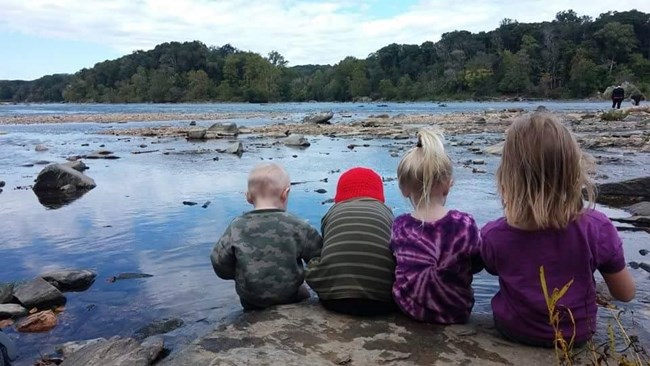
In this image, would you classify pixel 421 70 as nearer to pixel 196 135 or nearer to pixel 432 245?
pixel 196 135

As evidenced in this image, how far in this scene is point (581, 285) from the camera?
2.89 metres

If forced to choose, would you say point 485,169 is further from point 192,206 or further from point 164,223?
point 164,223

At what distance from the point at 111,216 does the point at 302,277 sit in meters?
5.02

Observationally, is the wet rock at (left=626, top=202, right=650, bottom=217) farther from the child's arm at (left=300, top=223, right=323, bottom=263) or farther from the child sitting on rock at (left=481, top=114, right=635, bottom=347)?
the child's arm at (left=300, top=223, right=323, bottom=263)

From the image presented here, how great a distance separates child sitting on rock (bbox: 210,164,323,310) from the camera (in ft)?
12.5

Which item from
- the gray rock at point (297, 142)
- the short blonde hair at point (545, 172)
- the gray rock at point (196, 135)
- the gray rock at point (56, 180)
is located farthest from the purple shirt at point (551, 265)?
the gray rock at point (196, 135)

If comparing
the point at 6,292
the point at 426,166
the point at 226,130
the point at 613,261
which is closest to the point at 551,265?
the point at 613,261

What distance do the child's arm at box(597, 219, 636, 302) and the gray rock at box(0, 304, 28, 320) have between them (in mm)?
4290

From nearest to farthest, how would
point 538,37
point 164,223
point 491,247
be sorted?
point 491,247 → point 164,223 → point 538,37

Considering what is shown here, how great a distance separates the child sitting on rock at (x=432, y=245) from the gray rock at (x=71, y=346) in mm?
2163

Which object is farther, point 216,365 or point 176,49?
point 176,49

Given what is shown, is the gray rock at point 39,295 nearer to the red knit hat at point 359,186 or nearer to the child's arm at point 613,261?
the red knit hat at point 359,186

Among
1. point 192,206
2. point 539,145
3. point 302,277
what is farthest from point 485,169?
point 539,145

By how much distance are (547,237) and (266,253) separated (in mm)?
1821
